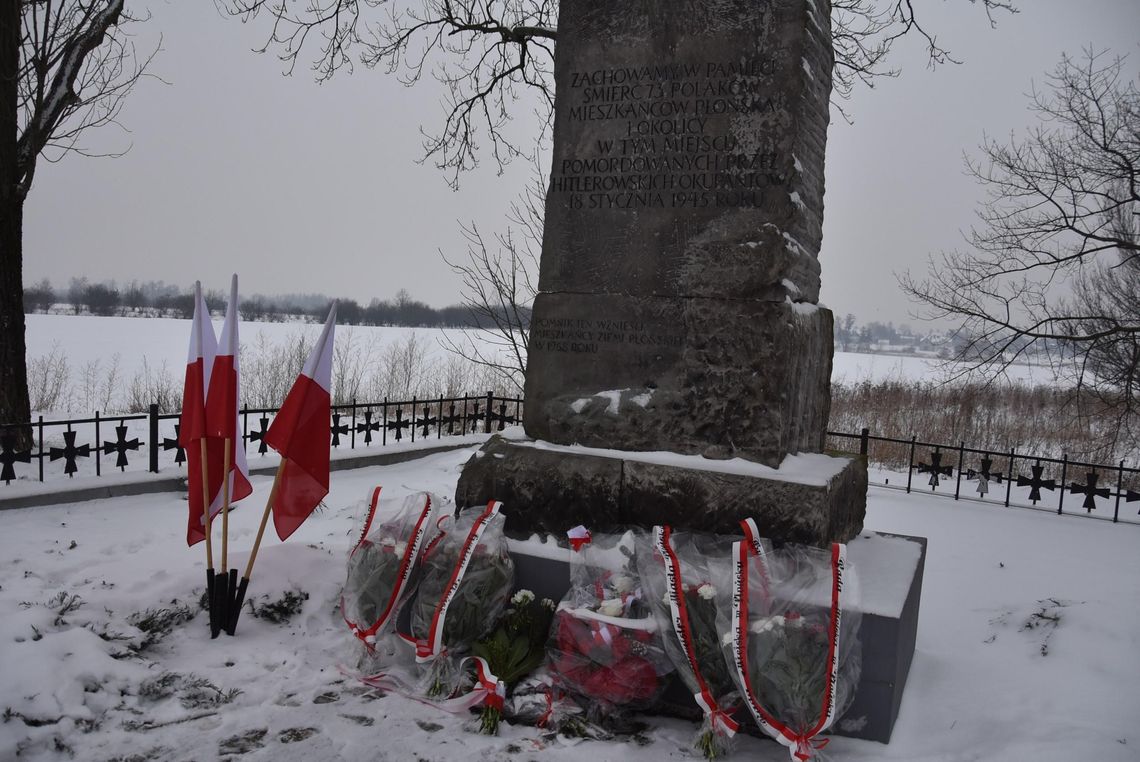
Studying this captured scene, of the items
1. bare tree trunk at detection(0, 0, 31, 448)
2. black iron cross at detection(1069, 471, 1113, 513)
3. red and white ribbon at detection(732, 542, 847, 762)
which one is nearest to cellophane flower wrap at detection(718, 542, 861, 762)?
red and white ribbon at detection(732, 542, 847, 762)

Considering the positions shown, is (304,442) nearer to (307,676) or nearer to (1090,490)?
(307,676)

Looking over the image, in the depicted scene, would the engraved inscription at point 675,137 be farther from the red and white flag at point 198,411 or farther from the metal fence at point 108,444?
the metal fence at point 108,444

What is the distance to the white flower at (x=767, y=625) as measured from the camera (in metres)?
2.66

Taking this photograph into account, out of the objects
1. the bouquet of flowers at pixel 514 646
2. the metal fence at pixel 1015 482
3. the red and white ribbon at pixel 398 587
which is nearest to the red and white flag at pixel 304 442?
the red and white ribbon at pixel 398 587

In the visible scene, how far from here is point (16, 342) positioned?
741cm

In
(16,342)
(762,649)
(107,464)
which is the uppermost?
(16,342)

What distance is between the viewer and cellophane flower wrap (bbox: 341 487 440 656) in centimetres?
324

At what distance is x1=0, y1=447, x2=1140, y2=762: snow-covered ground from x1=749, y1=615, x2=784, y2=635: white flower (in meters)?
0.51

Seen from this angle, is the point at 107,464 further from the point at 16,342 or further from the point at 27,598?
the point at 27,598

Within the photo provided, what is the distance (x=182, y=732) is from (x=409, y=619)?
970 millimetres

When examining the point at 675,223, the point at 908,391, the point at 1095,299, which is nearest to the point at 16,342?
the point at 675,223

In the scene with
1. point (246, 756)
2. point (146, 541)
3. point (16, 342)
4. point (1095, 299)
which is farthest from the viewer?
point (1095, 299)

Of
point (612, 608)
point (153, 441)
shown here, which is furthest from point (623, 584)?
point (153, 441)

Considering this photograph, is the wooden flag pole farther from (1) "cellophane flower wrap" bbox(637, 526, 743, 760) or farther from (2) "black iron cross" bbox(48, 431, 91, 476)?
(2) "black iron cross" bbox(48, 431, 91, 476)
